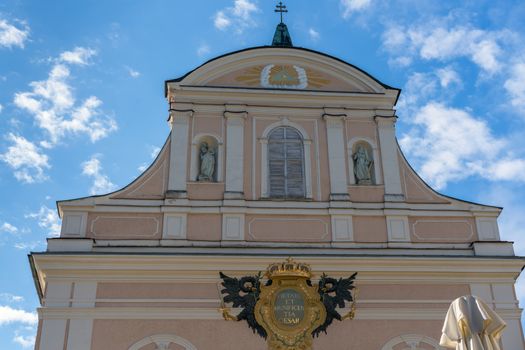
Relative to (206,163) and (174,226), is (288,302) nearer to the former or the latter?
(174,226)

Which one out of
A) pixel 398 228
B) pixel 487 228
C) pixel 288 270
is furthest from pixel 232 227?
pixel 487 228

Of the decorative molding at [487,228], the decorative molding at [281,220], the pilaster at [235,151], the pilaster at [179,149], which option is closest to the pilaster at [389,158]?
the decorative molding at [281,220]

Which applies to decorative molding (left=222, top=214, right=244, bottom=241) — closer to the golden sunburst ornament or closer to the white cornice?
the white cornice

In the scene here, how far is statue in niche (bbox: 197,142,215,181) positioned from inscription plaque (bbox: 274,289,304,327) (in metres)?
3.04

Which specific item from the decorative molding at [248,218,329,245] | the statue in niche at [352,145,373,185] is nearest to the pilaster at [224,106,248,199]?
the decorative molding at [248,218,329,245]

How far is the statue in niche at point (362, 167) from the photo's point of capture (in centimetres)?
1550

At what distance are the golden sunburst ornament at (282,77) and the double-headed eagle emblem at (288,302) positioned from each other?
4.66 metres

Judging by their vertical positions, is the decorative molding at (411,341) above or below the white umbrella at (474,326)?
above

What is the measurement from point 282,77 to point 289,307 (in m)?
5.72

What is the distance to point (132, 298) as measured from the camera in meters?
13.7

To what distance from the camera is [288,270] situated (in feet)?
45.3

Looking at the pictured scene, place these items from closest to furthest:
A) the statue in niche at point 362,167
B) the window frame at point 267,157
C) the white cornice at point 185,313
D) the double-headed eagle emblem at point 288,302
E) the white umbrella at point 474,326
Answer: the white umbrella at point 474,326 → the white cornice at point 185,313 → the double-headed eagle emblem at point 288,302 → the window frame at point 267,157 → the statue in niche at point 362,167

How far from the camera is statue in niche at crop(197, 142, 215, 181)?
1526 cm

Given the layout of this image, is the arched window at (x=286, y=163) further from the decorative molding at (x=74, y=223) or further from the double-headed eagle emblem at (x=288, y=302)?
the decorative molding at (x=74, y=223)
